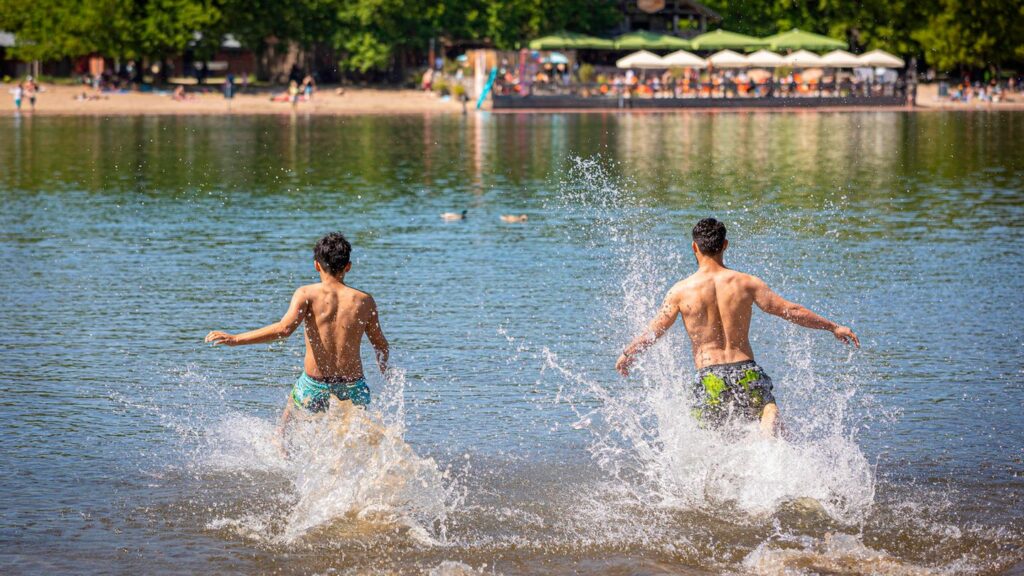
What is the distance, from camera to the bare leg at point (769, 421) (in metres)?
8.83

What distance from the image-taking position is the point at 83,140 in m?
46.1

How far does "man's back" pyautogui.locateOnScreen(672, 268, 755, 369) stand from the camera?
8.93 metres

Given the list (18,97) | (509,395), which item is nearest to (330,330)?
(509,395)

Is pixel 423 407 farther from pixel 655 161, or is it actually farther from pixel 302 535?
pixel 655 161

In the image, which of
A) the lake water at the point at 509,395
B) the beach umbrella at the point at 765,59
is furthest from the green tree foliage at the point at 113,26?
the lake water at the point at 509,395

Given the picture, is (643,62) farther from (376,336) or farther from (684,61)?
(376,336)

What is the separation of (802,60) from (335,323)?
209ft

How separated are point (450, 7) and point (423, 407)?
67.8 m

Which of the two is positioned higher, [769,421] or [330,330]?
[330,330]


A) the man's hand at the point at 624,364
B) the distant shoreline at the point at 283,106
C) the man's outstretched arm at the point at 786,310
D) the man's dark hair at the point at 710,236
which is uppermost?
the distant shoreline at the point at 283,106

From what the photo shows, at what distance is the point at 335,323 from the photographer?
8.86 meters

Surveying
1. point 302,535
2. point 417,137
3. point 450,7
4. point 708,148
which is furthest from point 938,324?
point 450,7

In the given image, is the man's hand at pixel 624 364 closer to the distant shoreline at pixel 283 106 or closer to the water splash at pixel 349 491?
the water splash at pixel 349 491

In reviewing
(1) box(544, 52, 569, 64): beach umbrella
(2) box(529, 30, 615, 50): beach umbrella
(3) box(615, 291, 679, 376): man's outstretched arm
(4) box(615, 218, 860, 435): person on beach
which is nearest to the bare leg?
(4) box(615, 218, 860, 435): person on beach
